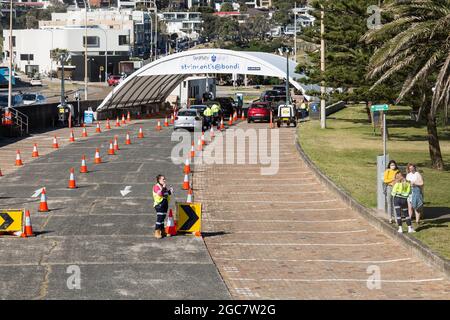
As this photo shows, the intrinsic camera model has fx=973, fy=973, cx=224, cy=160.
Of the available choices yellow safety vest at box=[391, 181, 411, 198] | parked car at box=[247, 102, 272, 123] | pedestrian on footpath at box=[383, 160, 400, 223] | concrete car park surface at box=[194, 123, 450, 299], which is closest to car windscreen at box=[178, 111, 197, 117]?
parked car at box=[247, 102, 272, 123]

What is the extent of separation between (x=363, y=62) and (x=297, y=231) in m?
21.2

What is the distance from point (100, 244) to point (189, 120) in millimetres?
29837

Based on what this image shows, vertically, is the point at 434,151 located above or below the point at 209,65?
below

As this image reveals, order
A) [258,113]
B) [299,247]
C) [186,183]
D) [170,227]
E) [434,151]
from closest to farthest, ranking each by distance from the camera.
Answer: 1. [299,247]
2. [170,227]
3. [186,183]
4. [434,151]
5. [258,113]

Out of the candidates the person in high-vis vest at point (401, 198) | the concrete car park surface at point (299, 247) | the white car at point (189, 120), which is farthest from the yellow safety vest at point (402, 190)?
the white car at point (189, 120)

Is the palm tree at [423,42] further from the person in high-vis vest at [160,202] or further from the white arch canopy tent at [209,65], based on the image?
the white arch canopy tent at [209,65]

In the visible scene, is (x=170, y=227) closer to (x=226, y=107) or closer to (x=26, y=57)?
(x=226, y=107)

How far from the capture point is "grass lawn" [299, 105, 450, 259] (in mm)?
23453

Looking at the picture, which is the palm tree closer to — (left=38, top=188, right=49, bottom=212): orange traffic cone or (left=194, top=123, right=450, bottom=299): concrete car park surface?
(left=194, top=123, right=450, bottom=299): concrete car park surface

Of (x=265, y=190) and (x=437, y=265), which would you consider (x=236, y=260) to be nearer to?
(x=437, y=265)

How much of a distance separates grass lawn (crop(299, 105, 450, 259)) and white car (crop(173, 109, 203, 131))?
5.37 meters

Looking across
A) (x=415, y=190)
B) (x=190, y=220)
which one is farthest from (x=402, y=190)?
(x=190, y=220)

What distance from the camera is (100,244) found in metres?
21.5

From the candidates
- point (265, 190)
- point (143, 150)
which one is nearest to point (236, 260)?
point (265, 190)
